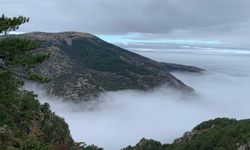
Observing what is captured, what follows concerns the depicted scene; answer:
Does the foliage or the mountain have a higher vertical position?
the foliage

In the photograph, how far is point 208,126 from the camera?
7421 inches

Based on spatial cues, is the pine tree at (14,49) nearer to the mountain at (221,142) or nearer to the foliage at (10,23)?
the foliage at (10,23)

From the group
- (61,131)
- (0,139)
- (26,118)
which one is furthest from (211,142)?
(0,139)

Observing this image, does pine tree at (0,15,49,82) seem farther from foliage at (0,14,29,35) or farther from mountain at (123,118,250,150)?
mountain at (123,118,250,150)

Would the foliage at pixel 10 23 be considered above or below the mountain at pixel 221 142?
above

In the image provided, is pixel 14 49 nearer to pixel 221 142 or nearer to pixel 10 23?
pixel 10 23

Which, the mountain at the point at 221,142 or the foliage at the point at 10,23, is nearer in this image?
the foliage at the point at 10,23

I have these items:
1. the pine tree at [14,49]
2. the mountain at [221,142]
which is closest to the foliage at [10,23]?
the pine tree at [14,49]

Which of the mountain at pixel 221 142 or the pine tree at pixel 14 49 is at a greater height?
the pine tree at pixel 14 49

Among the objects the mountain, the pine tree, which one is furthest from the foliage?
the mountain

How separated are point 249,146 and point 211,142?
68.0 feet

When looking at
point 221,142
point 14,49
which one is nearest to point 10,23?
point 14,49

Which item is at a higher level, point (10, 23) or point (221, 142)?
point (10, 23)

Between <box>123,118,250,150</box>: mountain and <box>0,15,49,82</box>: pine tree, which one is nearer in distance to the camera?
<box>0,15,49,82</box>: pine tree
